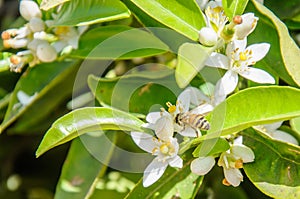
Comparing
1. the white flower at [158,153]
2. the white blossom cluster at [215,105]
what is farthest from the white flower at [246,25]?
the white flower at [158,153]

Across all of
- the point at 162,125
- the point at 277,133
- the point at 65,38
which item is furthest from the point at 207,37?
the point at 65,38

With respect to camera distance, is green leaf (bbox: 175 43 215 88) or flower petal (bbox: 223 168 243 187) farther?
flower petal (bbox: 223 168 243 187)

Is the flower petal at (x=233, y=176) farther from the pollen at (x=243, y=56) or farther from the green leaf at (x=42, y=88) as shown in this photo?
the green leaf at (x=42, y=88)

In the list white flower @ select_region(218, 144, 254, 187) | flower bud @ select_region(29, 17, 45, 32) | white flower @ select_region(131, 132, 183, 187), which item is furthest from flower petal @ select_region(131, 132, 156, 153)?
flower bud @ select_region(29, 17, 45, 32)

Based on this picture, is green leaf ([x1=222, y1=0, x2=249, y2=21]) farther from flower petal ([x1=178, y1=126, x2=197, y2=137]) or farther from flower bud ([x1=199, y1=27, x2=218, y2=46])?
flower petal ([x1=178, y1=126, x2=197, y2=137])

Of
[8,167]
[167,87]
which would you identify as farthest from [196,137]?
[8,167]
